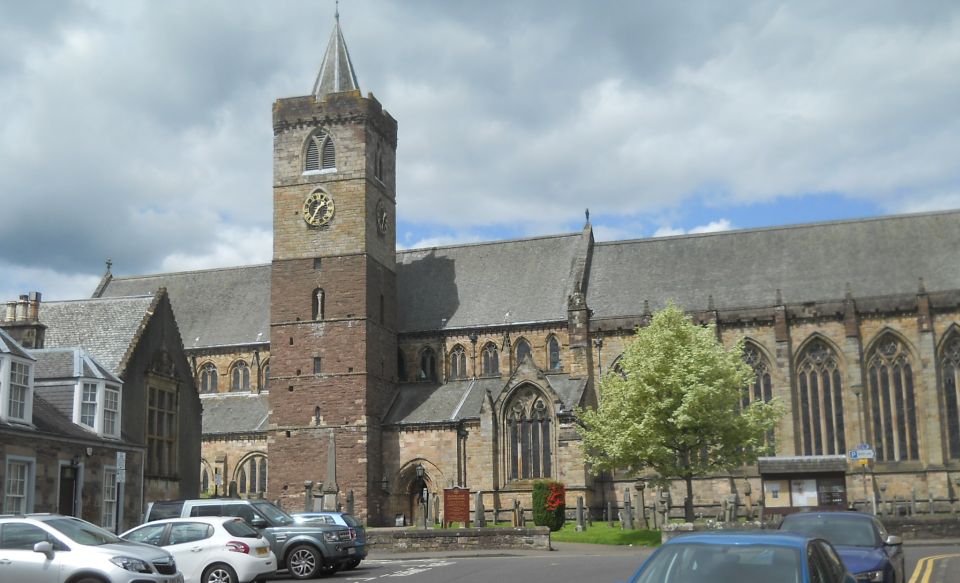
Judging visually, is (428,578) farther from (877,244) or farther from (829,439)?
(877,244)

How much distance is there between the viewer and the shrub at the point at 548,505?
4534 cm

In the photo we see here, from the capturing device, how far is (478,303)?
5772 centimetres

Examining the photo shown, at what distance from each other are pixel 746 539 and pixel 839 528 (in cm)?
787

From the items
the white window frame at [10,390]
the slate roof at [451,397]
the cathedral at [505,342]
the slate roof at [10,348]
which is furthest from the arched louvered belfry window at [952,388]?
the slate roof at [10,348]

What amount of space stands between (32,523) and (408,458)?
37.9 m

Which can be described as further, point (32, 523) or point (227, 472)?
point (227, 472)

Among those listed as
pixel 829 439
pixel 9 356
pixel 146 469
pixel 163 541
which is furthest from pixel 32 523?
pixel 829 439

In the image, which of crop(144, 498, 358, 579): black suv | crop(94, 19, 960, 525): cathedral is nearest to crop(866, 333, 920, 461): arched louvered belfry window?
crop(94, 19, 960, 525): cathedral

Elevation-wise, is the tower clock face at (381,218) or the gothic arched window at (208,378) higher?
the tower clock face at (381,218)

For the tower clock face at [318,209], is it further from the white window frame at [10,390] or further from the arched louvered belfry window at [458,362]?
the white window frame at [10,390]

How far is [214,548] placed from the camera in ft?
62.8

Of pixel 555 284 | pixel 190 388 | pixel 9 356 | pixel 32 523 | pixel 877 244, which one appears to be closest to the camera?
pixel 32 523

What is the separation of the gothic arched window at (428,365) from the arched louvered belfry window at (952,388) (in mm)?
25894

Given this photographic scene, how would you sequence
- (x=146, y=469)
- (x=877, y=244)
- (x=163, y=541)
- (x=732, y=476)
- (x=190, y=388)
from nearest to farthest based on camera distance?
(x=163, y=541), (x=146, y=469), (x=190, y=388), (x=732, y=476), (x=877, y=244)
